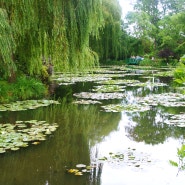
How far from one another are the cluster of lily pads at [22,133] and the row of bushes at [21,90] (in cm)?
258

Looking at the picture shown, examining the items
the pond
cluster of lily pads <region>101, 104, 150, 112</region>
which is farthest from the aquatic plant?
cluster of lily pads <region>101, 104, 150, 112</region>

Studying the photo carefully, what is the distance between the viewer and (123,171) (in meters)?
3.79

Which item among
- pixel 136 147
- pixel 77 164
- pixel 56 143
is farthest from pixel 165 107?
pixel 77 164

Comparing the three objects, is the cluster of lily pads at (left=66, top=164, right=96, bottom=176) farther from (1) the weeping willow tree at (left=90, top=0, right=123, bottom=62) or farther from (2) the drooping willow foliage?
(1) the weeping willow tree at (left=90, top=0, right=123, bottom=62)

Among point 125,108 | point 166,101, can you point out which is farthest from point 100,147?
point 166,101

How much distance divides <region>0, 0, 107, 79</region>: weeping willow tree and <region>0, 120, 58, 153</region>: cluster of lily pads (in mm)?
1101

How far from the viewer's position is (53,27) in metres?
4.25

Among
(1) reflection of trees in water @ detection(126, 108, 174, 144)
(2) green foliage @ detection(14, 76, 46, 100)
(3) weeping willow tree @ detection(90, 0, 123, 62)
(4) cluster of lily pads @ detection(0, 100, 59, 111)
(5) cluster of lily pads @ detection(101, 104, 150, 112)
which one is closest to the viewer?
(1) reflection of trees in water @ detection(126, 108, 174, 144)

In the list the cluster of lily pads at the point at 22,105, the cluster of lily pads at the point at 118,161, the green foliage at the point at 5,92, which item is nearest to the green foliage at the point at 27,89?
the green foliage at the point at 5,92

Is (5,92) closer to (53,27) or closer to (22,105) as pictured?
(22,105)

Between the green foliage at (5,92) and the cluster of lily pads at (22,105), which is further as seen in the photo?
the green foliage at (5,92)

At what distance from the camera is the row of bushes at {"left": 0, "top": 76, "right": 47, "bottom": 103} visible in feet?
27.9

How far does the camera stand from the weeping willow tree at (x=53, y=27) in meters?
3.96

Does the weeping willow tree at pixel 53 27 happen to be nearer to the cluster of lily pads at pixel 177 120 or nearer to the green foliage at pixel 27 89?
the cluster of lily pads at pixel 177 120
